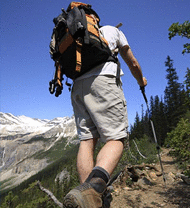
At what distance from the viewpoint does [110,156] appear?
4.43 ft

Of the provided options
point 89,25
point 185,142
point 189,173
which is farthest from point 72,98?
point 185,142

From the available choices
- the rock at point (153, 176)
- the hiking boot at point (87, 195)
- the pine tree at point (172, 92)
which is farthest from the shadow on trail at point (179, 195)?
the pine tree at point (172, 92)

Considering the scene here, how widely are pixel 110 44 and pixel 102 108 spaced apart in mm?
776

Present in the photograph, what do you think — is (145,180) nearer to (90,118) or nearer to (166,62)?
(90,118)

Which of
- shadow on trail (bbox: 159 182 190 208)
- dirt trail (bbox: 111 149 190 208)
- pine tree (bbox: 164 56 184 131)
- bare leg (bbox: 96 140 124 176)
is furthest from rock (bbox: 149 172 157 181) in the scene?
pine tree (bbox: 164 56 184 131)

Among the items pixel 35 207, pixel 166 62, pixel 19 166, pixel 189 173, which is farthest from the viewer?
pixel 19 166

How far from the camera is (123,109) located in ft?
5.31

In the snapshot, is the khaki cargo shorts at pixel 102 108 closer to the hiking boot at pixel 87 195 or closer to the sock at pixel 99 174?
the sock at pixel 99 174

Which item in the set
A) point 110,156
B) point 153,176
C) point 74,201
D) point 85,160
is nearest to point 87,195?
point 74,201

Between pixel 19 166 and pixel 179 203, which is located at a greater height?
pixel 179 203

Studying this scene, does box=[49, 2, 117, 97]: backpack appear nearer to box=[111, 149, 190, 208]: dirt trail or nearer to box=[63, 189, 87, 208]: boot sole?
box=[63, 189, 87, 208]: boot sole

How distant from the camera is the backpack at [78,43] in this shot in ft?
5.04

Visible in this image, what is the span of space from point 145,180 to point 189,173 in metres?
2.56

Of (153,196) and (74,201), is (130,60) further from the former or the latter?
(153,196)
